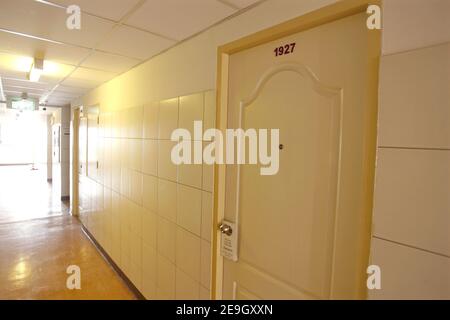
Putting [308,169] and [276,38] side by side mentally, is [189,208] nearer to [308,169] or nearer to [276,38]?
[308,169]

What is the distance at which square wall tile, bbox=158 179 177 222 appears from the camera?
188 cm

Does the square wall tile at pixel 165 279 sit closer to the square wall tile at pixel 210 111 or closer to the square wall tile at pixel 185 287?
the square wall tile at pixel 185 287

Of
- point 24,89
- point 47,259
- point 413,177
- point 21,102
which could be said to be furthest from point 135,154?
point 21,102

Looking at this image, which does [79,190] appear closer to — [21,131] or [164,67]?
[164,67]

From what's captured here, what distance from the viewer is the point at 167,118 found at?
1.94 meters

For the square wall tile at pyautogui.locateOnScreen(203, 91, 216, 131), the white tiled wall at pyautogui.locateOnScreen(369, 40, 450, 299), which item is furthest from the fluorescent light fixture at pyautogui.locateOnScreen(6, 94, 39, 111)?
the white tiled wall at pyautogui.locateOnScreen(369, 40, 450, 299)

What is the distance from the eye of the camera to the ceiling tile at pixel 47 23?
4.54ft

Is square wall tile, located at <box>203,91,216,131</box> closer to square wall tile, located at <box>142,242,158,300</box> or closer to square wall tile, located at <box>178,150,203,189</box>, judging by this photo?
square wall tile, located at <box>178,150,203,189</box>

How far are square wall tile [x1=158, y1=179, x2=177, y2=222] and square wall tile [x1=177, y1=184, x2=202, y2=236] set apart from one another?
6cm

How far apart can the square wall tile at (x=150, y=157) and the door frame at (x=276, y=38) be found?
797 mm

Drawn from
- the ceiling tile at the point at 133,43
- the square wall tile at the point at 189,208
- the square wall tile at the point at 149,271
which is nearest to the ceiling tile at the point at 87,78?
the ceiling tile at the point at 133,43

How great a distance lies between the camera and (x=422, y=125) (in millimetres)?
761
